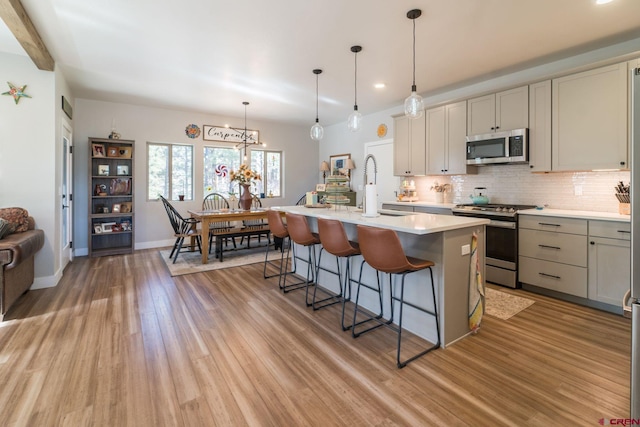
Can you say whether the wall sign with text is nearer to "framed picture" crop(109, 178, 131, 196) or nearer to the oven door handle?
"framed picture" crop(109, 178, 131, 196)

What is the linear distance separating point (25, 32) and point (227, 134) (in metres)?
3.97

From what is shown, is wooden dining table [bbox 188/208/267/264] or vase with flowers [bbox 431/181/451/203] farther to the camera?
vase with flowers [bbox 431/181/451/203]

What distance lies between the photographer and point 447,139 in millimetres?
4621

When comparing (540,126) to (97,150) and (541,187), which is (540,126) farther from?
(97,150)

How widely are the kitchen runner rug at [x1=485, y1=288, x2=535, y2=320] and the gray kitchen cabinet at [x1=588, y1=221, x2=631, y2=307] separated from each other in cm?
59

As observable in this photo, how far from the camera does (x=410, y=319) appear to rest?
2617 millimetres

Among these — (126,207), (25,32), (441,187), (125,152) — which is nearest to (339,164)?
(441,187)

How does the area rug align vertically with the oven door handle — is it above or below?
below

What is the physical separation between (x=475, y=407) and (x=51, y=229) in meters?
4.60

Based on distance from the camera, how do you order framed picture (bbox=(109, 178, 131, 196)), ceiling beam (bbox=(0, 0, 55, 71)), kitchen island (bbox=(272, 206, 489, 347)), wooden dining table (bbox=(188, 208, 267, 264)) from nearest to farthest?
kitchen island (bbox=(272, 206, 489, 347)) → ceiling beam (bbox=(0, 0, 55, 71)) → wooden dining table (bbox=(188, 208, 267, 264)) → framed picture (bbox=(109, 178, 131, 196))

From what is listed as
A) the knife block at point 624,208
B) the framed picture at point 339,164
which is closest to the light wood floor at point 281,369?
the knife block at point 624,208

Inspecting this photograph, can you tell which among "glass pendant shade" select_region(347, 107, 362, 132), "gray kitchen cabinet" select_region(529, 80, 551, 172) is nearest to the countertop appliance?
"glass pendant shade" select_region(347, 107, 362, 132)

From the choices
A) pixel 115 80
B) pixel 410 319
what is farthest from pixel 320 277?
pixel 115 80

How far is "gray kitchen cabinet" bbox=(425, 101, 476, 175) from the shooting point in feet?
14.5
